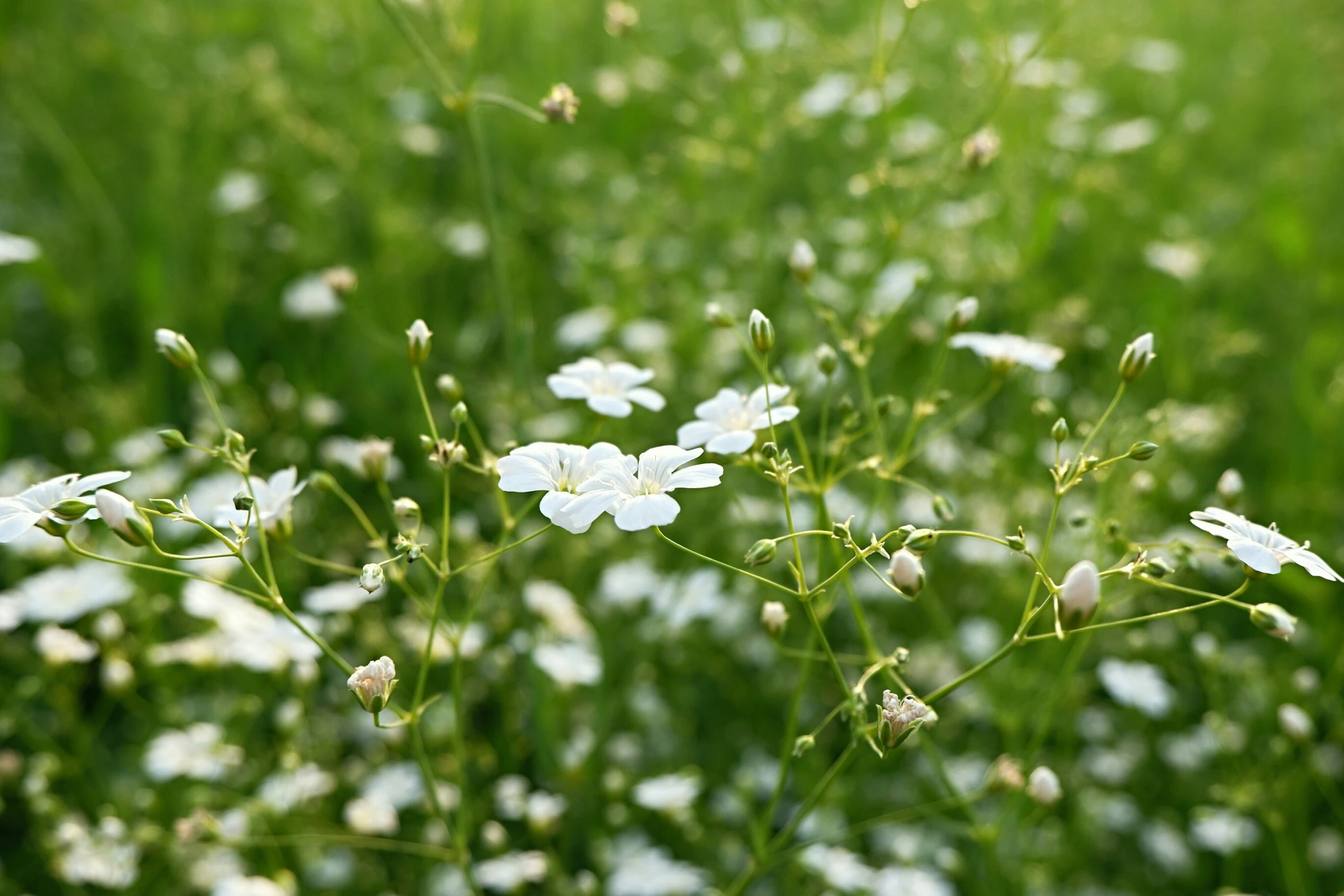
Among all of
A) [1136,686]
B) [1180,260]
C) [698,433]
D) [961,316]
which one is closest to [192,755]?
[698,433]

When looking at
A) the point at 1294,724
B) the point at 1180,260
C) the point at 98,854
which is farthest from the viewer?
the point at 1180,260

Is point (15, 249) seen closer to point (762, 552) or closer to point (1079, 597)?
point (762, 552)

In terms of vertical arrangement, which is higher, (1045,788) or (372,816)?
(372,816)

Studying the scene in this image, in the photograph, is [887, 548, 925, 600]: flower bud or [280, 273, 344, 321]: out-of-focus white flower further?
[280, 273, 344, 321]: out-of-focus white flower

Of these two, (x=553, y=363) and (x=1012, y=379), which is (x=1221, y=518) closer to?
(x=1012, y=379)

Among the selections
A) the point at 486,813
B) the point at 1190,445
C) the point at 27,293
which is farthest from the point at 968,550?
the point at 27,293

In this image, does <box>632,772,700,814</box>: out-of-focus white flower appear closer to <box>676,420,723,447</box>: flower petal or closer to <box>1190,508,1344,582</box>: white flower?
<box>676,420,723,447</box>: flower petal

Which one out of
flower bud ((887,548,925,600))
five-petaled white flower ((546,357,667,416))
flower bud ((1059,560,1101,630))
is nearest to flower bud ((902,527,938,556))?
flower bud ((887,548,925,600))
